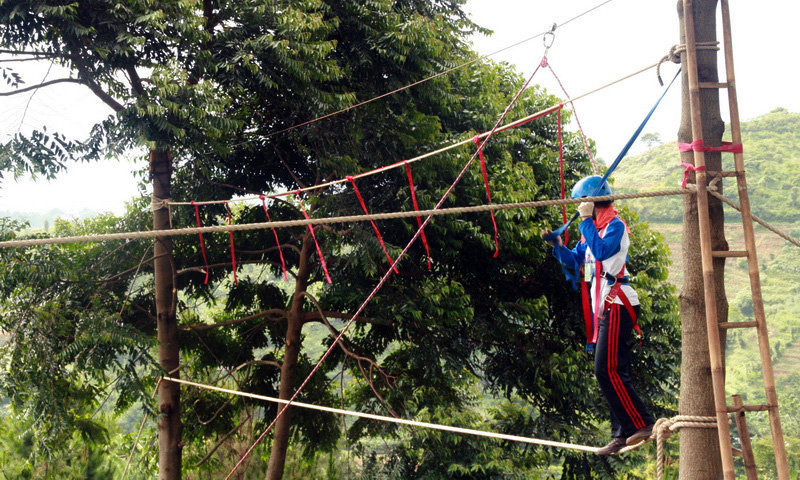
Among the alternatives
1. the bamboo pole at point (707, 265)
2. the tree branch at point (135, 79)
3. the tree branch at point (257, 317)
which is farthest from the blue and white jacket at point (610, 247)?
the tree branch at point (257, 317)

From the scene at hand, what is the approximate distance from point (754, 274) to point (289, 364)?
691 centimetres

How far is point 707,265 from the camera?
9.69 feet

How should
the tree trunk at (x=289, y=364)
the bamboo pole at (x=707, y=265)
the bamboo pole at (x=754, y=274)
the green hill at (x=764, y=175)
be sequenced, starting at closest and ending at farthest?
1. the bamboo pole at (x=754, y=274)
2. the bamboo pole at (x=707, y=265)
3. the tree trunk at (x=289, y=364)
4. the green hill at (x=764, y=175)

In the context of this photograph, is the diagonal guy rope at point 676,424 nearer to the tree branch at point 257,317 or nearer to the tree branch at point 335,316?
the tree branch at point 335,316

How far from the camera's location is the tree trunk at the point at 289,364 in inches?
349

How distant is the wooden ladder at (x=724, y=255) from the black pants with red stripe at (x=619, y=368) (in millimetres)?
364

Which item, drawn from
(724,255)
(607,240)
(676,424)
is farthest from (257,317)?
(724,255)

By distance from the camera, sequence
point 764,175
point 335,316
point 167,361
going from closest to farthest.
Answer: point 167,361 < point 335,316 < point 764,175

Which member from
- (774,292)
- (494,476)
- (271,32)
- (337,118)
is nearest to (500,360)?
(494,476)

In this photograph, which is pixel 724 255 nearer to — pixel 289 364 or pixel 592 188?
pixel 592 188

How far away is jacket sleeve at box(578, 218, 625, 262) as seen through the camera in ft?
10.3

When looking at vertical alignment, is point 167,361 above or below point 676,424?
above

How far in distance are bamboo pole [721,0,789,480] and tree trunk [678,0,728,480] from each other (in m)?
0.11

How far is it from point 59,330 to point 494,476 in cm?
515
